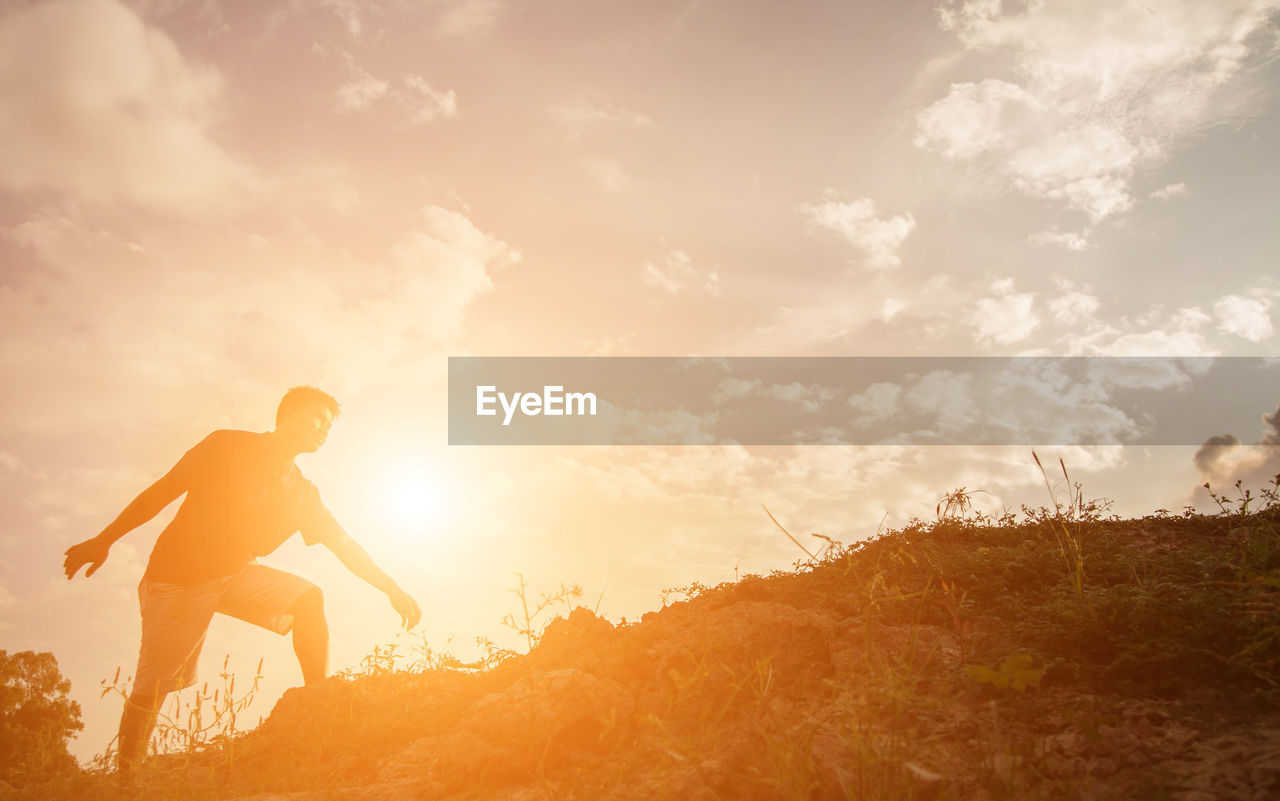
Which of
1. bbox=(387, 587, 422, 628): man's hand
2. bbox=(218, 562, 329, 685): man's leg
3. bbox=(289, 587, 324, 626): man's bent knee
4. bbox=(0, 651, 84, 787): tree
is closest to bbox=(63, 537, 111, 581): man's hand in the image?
bbox=(218, 562, 329, 685): man's leg

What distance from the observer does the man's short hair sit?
671 cm

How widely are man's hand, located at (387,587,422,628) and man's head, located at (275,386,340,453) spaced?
1548 millimetres

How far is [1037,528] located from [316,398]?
6588 millimetres

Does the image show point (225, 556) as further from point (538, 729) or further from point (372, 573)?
point (538, 729)

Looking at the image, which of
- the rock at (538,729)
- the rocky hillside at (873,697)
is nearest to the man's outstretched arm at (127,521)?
the rocky hillside at (873,697)

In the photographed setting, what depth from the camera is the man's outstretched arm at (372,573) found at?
6.61m

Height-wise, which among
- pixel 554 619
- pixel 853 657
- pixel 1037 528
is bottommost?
pixel 853 657

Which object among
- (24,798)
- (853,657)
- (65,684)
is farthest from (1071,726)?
(65,684)

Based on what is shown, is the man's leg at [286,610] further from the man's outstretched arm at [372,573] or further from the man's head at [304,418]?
the man's head at [304,418]

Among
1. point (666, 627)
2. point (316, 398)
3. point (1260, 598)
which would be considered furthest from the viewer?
Answer: point (316, 398)

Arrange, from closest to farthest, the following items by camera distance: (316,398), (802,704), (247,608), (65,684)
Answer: (802,704) < (247,608) < (316,398) < (65,684)

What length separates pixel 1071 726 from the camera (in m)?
3.43

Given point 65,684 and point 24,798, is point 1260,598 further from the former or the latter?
point 65,684

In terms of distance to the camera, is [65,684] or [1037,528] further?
[65,684]
